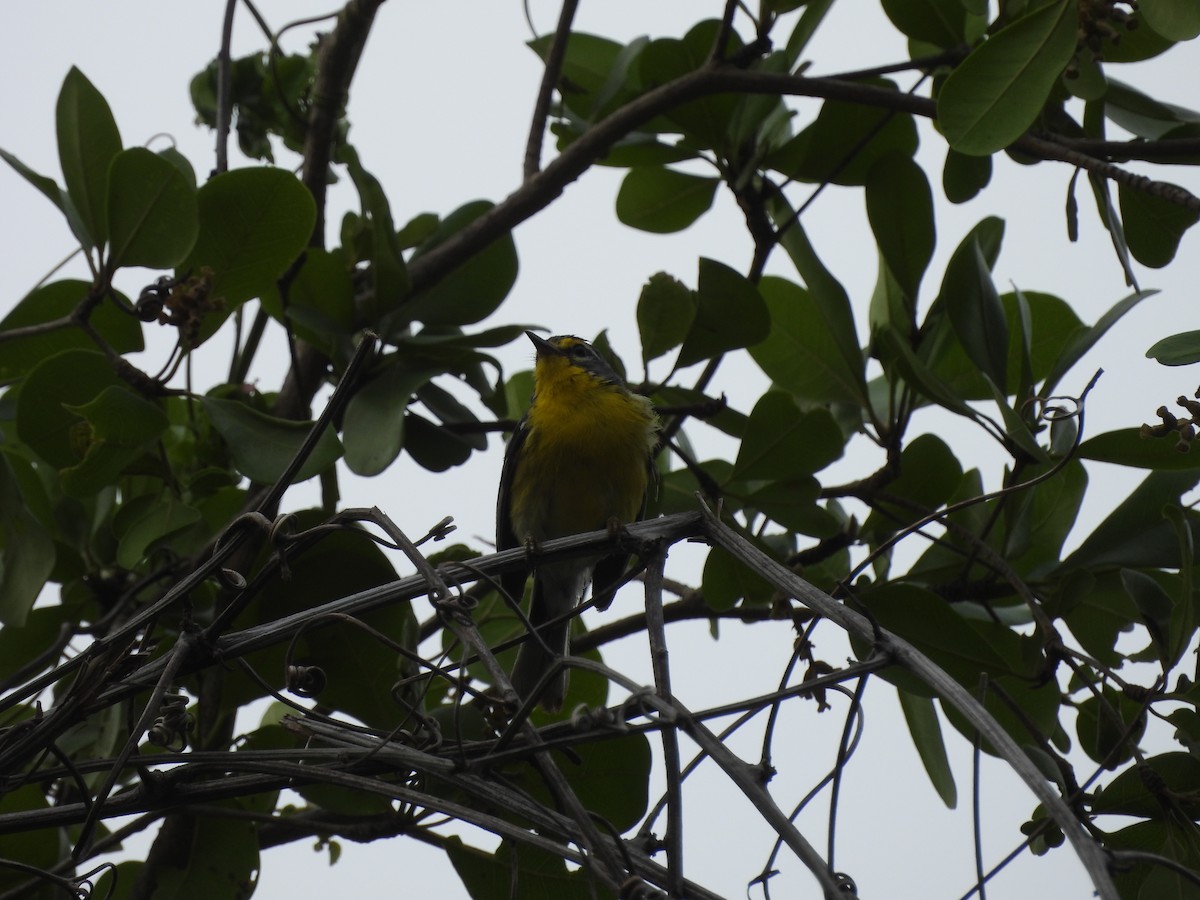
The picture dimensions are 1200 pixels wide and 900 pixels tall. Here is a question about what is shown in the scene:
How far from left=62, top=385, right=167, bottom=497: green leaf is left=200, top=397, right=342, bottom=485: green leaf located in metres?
0.12

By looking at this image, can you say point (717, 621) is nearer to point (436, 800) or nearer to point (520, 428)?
point (520, 428)

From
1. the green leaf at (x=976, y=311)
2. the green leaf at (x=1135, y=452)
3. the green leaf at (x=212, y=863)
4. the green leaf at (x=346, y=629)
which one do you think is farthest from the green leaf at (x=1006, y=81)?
the green leaf at (x=212, y=863)

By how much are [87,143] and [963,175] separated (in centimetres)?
206

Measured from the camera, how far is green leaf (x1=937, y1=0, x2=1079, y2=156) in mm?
2133

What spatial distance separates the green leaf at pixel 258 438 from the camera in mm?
2236

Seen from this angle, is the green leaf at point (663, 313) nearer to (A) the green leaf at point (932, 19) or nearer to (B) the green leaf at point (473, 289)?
(B) the green leaf at point (473, 289)

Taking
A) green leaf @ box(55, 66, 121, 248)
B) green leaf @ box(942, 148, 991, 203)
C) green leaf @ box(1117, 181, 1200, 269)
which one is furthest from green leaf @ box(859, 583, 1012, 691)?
green leaf @ box(55, 66, 121, 248)

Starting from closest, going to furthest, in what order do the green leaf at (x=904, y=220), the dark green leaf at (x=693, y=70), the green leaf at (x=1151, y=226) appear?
1. the green leaf at (x=1151, y=226)
2. the green leaf at (x=904, y=220)
3. the dark green leaf at (x=693, y=70)

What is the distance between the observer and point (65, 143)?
7.89ft

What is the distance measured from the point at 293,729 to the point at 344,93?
219cm

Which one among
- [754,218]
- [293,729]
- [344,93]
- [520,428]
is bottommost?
[293,729]

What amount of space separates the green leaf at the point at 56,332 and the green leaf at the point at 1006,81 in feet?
6.17

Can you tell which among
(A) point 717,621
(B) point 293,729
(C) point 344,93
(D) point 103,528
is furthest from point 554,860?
(C) point 344,93

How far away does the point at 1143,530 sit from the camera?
8.15ft
